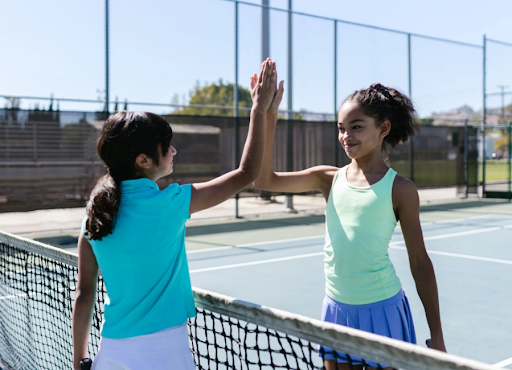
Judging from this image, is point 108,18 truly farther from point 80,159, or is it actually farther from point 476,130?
point 476,130

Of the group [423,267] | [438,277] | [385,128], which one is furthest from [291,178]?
[438,277]

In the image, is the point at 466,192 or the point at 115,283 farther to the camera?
the point at 466,192

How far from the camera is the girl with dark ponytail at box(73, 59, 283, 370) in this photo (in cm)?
147

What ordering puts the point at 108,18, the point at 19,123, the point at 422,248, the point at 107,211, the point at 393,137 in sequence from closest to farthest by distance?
the point at 107,211 → the point at 422,248 → the point at 393,137 → the point at 19,123 → the point at 108,18

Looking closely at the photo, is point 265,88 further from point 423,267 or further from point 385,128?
point 423,267

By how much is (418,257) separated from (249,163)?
1.99 feet

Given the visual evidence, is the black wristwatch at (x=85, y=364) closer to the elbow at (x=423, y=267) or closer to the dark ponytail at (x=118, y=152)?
the dark ponytail at (x=118, y=152)

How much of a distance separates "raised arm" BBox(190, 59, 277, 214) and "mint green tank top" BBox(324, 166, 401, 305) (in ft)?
1.32

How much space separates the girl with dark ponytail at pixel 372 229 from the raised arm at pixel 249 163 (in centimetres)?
22

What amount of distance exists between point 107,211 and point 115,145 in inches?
6.9

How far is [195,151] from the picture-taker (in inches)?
387

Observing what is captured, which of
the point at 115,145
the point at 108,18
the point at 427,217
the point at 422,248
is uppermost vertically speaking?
the point at 108,18

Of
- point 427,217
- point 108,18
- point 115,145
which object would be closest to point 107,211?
point 115,145

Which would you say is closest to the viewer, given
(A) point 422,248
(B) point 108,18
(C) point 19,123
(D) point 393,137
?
(A) point 422,248
